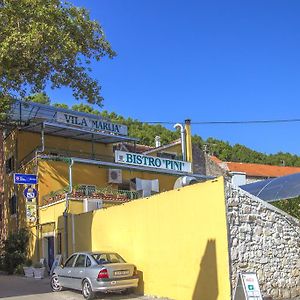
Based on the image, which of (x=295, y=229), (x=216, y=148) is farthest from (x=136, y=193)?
(x=216, y=148)

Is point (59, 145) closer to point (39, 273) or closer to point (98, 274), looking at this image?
point (39, 273)

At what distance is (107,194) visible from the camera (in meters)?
26.9

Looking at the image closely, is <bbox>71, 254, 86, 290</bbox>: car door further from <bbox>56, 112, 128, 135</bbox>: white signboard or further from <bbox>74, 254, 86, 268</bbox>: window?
<bbox>56, 112, 128, 135</bbox>: white signboard

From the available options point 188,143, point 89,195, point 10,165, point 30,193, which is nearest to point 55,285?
point 89,195

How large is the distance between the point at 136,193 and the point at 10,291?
12.6 meters

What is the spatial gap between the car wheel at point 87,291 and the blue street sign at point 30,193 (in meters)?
11.9

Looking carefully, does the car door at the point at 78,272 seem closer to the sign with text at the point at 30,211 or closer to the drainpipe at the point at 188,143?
the sign with text at the point at 30,211

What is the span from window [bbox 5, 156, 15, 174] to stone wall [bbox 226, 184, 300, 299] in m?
22.7

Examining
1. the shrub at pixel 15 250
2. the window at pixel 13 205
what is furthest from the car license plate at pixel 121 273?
the window at pixel 13 205

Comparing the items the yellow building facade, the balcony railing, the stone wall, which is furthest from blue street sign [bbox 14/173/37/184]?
the stone wall

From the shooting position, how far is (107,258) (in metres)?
15.5

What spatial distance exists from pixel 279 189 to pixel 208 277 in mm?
6426

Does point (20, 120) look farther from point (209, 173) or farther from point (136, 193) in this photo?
point (209, 173)

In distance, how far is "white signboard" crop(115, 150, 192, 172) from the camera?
98.8 ft
